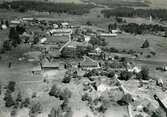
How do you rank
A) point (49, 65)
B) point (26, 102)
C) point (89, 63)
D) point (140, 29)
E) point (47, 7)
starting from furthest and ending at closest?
1. point (47, 7)
2. point (140, 29)
3. point (89, 63)
4. point (49, 65)
5. point (26, 102)

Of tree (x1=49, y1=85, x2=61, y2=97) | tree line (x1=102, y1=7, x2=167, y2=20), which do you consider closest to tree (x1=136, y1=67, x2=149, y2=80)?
tree (x1=49, y1=85, x2=61, y2=97)

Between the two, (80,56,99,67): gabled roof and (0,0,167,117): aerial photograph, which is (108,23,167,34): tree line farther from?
(80,56,99,67): gabled roof

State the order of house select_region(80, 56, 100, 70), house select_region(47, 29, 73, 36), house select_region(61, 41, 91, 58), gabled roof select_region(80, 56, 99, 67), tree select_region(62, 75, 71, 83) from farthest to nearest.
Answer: house select_region(47, 29, 73, 36)
house select_region(61, 41, 91, 58)
gabled roof select_region(80, 56, 99, 67)
house select_region(80, 56, 100, 70)
tree select_region(62, 75, 71, 83)

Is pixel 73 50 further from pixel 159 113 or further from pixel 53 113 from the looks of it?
pixel 159 113

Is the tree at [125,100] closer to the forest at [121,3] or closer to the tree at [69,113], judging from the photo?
the tree at [69,113]

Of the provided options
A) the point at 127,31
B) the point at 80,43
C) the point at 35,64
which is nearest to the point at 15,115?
the point at 35,64

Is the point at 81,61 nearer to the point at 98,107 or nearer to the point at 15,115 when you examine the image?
the point at 98,107

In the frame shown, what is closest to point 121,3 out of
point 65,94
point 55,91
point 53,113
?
point 55,91

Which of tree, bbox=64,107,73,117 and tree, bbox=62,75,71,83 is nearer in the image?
tree, bbox=64,107,73,117

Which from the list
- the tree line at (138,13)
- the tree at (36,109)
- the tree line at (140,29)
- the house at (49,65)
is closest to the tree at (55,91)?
the tree at (36,109)
